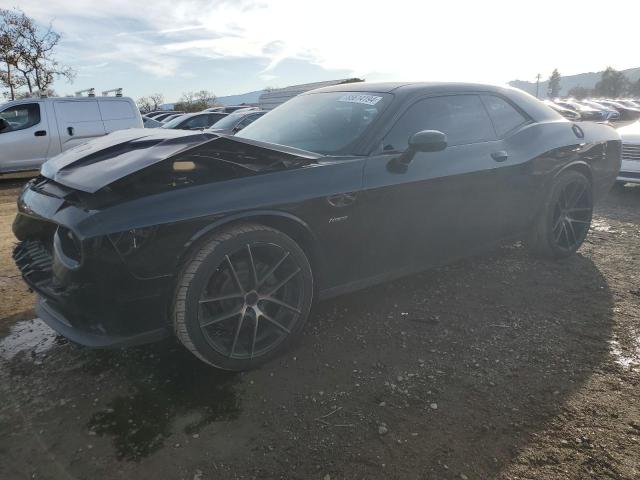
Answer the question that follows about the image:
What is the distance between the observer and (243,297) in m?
2.38

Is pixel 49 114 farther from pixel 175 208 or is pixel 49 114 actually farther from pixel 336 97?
pixel 175 208

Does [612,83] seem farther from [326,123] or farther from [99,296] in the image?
[99,296]

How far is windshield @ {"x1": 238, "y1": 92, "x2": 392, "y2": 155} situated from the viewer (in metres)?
2.94

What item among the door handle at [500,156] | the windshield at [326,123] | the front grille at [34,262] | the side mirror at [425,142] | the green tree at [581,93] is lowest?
the front grille at [34,262]

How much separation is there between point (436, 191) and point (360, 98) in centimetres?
85

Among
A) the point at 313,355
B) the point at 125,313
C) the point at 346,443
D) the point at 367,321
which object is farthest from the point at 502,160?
the point at 125,313

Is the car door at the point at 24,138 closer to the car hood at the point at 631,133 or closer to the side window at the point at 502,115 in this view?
the side window at the point at 502,115

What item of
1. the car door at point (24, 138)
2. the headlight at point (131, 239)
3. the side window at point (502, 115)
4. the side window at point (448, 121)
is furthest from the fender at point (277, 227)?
the car door at point (24, 138)

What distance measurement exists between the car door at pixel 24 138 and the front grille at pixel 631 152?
1090 centimetres

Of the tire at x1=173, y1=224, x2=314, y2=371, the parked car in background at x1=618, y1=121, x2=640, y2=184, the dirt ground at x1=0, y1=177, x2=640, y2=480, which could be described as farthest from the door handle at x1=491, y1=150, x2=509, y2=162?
the parked car in background at x1=618, y1=121, x2=640, y2=184

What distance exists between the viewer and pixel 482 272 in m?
3.83

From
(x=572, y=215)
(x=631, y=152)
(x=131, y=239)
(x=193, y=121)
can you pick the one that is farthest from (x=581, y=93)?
(x=131, y=239)

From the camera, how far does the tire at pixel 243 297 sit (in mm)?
2189

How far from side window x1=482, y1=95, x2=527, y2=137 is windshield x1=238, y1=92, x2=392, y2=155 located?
104 centimetres
